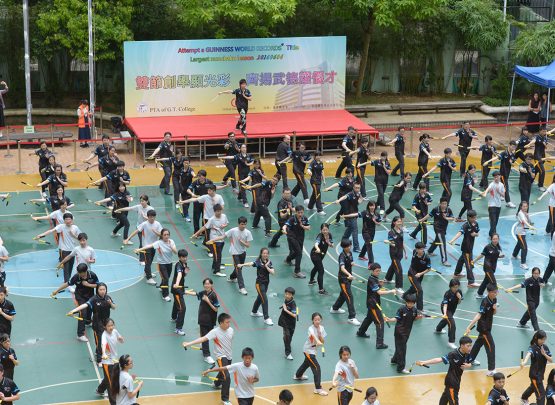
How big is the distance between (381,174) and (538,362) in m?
10.5

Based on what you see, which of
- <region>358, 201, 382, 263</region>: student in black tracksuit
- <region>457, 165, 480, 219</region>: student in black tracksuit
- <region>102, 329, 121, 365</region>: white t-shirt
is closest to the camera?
<region>102, 329, 121, 365</region>: white t-shirt

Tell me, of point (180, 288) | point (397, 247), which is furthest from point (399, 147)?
point (180, 288)

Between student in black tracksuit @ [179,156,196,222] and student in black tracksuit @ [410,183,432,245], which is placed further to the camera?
student in black tracksuit @ [179,156,196,222]

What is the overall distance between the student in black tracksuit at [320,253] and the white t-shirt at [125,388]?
6942 mm

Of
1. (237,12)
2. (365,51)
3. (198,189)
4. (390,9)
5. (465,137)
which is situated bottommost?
(198,189)

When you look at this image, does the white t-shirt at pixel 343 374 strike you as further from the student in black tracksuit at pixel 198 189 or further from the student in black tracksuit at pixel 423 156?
the student in black tracksuit at pixel 423 156

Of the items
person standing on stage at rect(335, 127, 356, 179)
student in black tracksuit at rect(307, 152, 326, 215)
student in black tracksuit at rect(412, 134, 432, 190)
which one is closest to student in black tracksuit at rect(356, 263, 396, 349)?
student in black tracksuit at rect(307, 152, 326, 215)

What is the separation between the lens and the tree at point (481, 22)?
130 feet

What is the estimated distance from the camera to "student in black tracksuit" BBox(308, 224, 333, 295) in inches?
888

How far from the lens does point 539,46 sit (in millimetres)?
37719

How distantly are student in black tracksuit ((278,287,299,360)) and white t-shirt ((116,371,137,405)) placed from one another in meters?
3.86

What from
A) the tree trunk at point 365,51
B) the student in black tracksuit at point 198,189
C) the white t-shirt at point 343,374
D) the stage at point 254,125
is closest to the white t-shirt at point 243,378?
the white t-shirt at point 343,374

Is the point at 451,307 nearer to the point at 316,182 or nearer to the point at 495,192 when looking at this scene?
the point at 495,192

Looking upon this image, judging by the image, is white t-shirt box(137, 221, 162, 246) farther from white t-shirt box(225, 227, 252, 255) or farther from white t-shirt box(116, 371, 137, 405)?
white t-shirt box(116, 371, 137, 405)
